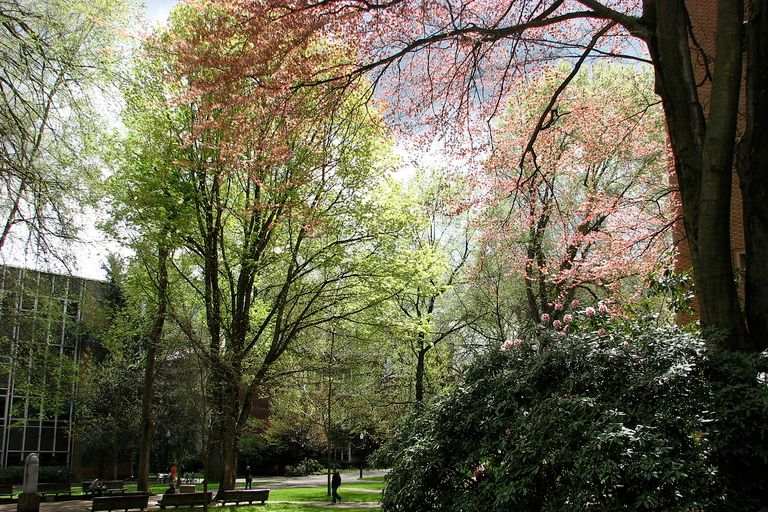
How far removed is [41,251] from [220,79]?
5.93 meters

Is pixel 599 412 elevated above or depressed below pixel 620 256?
below

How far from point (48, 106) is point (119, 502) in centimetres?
959

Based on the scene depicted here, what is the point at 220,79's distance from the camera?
766 cm

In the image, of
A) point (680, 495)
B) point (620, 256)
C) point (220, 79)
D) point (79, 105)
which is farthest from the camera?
point (620, 256)

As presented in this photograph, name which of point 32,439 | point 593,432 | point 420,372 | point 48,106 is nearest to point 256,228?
point 48,106

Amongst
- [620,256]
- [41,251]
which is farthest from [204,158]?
[620,256]

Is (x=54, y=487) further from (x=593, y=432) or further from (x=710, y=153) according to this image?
(x=710, y=153)


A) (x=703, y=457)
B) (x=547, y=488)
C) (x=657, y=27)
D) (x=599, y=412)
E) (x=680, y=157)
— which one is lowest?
(x=547, y=488)

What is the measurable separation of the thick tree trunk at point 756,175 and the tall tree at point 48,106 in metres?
10.2

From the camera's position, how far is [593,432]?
4613mm

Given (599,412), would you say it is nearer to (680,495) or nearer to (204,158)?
(680,495)

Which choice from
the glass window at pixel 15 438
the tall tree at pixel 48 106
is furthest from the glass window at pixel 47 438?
the tall tree at pixel 48 106

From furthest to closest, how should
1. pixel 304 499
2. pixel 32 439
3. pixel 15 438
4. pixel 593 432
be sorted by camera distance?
pixel 32 439, pixel 15 438, pixel 304 499, pixel 593 432

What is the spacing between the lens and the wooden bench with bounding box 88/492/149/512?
A: 13.9m
